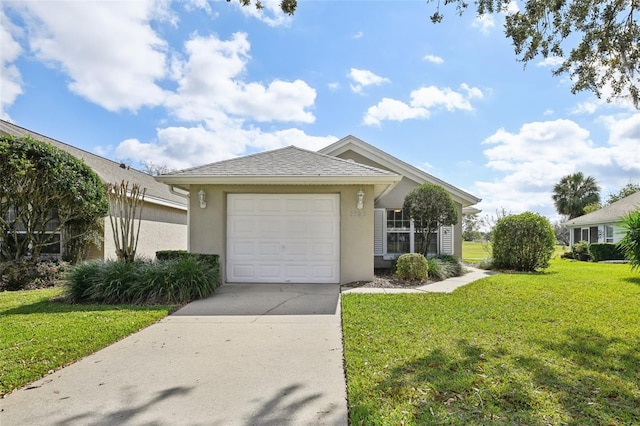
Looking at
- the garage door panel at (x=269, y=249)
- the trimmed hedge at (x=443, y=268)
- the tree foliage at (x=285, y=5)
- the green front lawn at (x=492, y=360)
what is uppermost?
the tree foliage at (x=285, y=5)

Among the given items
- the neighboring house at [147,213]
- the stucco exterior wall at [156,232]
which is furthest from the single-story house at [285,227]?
the stucco exterior wall at [156,232]

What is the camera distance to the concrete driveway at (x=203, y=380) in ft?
9.66

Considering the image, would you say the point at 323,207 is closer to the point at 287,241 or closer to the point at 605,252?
the point at 287,241

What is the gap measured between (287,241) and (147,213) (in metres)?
7.99

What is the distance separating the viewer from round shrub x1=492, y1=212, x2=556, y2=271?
12836mm

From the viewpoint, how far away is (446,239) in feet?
46.2

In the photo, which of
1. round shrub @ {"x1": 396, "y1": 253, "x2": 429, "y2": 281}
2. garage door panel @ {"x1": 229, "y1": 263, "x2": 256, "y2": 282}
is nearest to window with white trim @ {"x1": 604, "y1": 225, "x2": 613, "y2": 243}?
round shrub @ {"x1": 396, "y1": 253, "x2": 429, "y2": 281}

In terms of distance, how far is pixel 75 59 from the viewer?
11.4 m

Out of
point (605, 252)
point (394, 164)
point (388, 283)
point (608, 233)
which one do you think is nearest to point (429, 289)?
point (388, 283)

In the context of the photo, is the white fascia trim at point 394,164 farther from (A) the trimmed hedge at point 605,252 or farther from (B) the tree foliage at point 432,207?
(A) the trimmed hedge at point 605,252

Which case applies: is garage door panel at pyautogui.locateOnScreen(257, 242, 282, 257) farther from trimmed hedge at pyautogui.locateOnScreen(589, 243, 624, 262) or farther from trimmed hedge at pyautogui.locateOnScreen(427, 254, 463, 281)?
trimmed hedge at pyautogui.locateOnScreen(589, 243, 624, 262)

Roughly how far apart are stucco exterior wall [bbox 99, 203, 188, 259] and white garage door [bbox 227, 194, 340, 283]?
5377mm

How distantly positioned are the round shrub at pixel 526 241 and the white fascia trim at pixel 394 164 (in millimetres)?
1959

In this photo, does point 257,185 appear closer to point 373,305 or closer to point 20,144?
point 373,305
